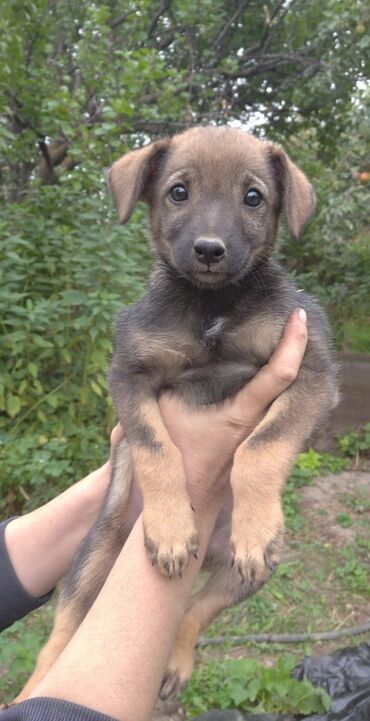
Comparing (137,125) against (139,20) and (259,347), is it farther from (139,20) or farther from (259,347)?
(259,347)

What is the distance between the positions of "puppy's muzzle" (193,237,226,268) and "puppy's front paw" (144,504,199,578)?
2.81 feet

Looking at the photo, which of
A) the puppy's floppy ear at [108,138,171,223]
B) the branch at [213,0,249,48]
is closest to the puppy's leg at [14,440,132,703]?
the puppy's floppy ear at [108,138,171,223]

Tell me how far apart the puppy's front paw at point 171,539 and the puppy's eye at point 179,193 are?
1220mm

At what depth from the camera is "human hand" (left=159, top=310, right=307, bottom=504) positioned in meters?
2.20

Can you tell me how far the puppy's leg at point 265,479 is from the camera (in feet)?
6.50

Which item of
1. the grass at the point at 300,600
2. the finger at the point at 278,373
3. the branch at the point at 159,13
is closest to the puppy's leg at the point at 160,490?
the finger at the point at 278,373

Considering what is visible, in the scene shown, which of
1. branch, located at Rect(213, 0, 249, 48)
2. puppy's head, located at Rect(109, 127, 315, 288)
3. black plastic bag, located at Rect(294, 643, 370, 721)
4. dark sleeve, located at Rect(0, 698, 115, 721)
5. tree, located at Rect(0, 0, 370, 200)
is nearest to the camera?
dark sleeve, located at Rect(0, 698, 115, 721)

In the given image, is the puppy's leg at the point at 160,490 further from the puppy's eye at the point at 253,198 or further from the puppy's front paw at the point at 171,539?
the puppy's eye at the point at 253,198

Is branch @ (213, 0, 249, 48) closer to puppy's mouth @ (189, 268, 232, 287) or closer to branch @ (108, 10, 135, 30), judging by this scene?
branch @ (108, 10, 135, 30)

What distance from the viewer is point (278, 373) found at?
216 centimetres

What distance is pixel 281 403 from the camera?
2.21 meters

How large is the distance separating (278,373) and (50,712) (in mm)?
1227

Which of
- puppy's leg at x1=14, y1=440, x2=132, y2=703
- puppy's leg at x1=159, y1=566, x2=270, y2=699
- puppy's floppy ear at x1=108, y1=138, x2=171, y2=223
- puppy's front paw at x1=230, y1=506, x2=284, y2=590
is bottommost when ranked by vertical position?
puppy's leg at x1=159, y1=566, x2=270, y2=699

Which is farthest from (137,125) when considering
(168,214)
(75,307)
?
(168,214)
